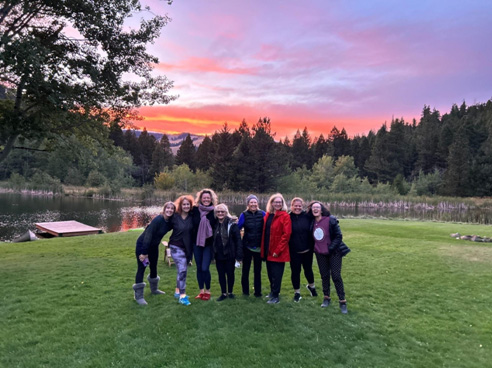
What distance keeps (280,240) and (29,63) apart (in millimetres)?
6782

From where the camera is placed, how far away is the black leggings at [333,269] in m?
5.88

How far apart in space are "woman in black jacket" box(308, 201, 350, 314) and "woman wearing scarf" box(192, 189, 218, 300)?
1.89m

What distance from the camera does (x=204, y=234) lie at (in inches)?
237

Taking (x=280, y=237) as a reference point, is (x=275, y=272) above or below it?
below

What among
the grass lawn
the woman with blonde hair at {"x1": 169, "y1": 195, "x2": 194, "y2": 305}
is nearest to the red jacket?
the grass lawn

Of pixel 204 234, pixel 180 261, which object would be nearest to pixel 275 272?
pixel 204 234

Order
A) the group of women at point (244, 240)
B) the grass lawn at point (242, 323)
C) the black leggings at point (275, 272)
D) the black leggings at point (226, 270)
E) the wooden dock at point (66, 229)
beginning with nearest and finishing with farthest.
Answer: the grass lawn at point (242, 323) < the group of women at point (244, 240) < the black leggings at point (275, 272) < the black leggings at point (226, 270) < the wooden dock at point (66, 229)

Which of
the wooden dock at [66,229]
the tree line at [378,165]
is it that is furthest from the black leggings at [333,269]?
the tree line at [378,165]

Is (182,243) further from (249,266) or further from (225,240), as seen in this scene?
(249,266)

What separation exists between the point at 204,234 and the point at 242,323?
1647 millimetres

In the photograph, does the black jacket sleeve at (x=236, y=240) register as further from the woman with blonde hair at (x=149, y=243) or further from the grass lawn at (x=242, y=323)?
the woman with blonde hair at (x=149, y=243)

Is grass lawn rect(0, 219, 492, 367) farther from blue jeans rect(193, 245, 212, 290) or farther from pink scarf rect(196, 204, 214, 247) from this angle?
pink scarf rect(196, 204, 214, 247)

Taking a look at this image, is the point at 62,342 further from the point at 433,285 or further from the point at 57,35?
the point at 57,35

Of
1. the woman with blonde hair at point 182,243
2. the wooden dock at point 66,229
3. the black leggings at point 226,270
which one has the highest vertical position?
the woman with blonde hair at point 182,243
